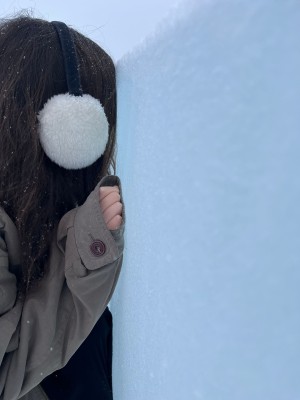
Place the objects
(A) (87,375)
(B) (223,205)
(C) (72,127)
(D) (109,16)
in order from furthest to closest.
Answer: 1. (D) (109,16)
2. (A) (87,375)
3. (C) (72,127)
4. (B) (223,205)

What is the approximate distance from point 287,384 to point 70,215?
14.5 inches

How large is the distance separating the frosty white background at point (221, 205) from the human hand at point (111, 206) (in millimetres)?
56

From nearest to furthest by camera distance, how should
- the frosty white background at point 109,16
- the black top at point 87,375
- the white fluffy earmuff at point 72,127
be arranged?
1. the white fluffy earmuff at point 72,127
2. the black top at point 87,375
3. the frosty white background at point 109,16

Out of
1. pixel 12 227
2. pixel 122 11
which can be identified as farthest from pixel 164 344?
pixel 122 11

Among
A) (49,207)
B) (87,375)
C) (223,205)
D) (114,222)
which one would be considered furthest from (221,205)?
(87,375)

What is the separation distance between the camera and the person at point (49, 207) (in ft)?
2.05

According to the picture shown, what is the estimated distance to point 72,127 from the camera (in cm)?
61

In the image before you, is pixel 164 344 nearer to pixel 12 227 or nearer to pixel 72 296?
pixel 72 296

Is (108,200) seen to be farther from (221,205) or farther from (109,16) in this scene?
(109,16)

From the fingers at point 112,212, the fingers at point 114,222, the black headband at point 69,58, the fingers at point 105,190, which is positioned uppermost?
the black headband at point 69,58

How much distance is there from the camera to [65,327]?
2.20ft

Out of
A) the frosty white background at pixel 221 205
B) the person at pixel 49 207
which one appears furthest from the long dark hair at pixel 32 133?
the frosty white background at pixel 221 205

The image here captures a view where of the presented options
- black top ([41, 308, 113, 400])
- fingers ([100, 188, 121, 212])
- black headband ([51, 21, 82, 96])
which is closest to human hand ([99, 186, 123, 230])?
fingers ([100, 188, 121, 212])

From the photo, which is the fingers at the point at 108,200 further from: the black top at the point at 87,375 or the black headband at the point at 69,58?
the black top at the point at 87,375
